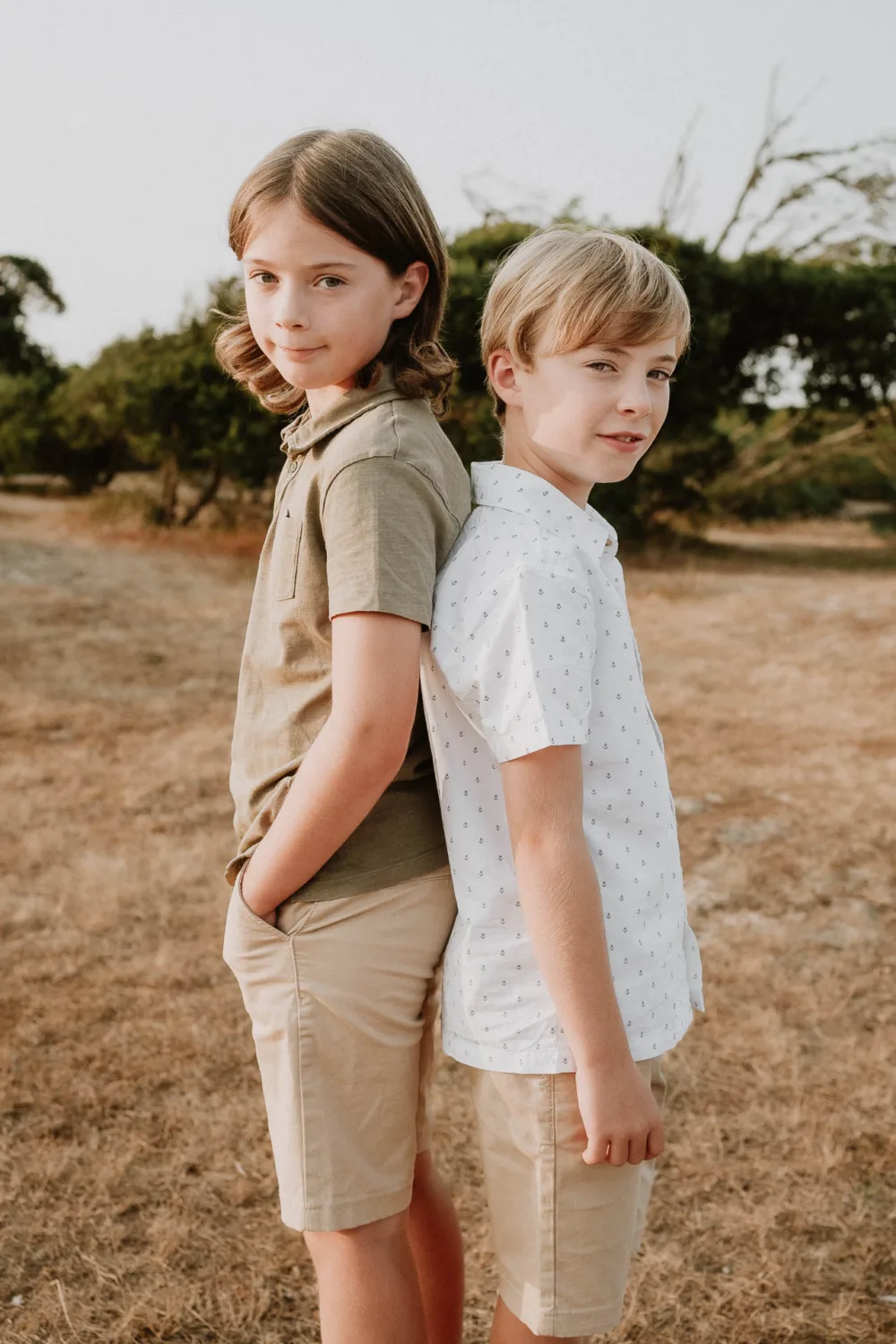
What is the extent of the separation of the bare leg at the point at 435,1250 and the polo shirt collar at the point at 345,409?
0.95 meters

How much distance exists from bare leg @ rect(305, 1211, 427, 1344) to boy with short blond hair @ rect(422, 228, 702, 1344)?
111 mm

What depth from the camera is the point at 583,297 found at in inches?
49.2

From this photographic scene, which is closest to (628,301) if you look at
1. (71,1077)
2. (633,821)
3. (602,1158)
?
(633,821)

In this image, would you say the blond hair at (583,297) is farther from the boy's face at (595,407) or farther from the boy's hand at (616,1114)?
the boy's hand at (616,1114)

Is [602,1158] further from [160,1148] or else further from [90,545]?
[90,545]

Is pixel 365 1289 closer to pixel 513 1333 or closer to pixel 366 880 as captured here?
pixel 513 1333

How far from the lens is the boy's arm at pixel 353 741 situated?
1.17 metres

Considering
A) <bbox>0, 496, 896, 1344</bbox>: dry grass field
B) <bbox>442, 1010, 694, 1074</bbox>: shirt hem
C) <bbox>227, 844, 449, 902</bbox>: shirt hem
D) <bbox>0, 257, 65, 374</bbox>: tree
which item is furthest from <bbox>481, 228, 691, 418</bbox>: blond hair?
<bbox>0, 257, 65, 374</bbox>: tree

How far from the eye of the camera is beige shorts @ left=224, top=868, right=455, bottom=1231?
1.30m

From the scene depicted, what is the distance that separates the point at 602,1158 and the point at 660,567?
9.22 meters

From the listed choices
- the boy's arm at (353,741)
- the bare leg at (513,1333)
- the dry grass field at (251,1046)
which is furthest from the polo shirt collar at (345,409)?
the dry grass field at (251,1046)

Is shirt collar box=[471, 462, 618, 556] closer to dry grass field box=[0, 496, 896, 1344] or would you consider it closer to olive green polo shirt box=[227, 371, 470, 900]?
olive green polo shirt box=[227, 371, 470, 900]

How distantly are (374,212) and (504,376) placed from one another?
226mm

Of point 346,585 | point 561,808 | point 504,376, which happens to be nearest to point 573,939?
point 561,808
